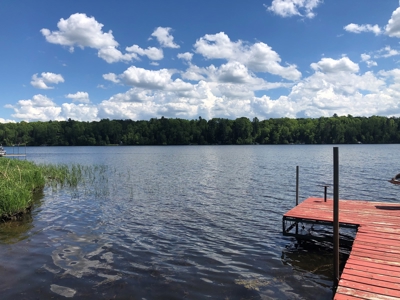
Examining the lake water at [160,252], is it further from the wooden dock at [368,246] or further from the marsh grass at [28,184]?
the wooden dock at [368,246]

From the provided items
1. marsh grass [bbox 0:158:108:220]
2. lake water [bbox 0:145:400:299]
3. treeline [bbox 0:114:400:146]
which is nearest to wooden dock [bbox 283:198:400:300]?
lake water [bbox 0:145:400:299]

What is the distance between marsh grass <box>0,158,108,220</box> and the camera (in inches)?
534

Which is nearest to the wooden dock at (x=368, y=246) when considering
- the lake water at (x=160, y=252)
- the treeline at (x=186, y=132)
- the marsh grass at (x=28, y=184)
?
the lake water at (x=160, y=252)

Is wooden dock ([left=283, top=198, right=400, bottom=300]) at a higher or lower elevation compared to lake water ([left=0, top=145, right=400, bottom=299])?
higher

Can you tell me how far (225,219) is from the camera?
14961 millimetres

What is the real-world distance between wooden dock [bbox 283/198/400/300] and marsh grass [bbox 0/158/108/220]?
11.7m

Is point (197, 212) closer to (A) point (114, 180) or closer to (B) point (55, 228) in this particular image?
(B) point (55, 228)

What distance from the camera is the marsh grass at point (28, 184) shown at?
13.6 m

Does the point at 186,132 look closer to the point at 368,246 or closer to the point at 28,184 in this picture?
the point at 28,184

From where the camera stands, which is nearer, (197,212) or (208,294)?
(208,294)

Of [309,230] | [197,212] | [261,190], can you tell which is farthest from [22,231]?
[261,190]

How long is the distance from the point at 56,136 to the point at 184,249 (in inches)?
6561

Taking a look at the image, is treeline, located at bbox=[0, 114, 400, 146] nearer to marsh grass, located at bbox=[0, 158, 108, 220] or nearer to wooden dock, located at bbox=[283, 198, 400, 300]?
marsh grass, located at bbox=[0, 158, 108, 220]

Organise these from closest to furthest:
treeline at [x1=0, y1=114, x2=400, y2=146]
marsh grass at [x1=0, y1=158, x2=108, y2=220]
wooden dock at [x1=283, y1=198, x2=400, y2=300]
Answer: wooden dock at [x1=283, y1=198, x2=400, y2=300]
marsh grass at [x1=0, y1=158, x2=108, y2=220]
treeline at [x1=0, y1=114, x2=400, y2=146]
